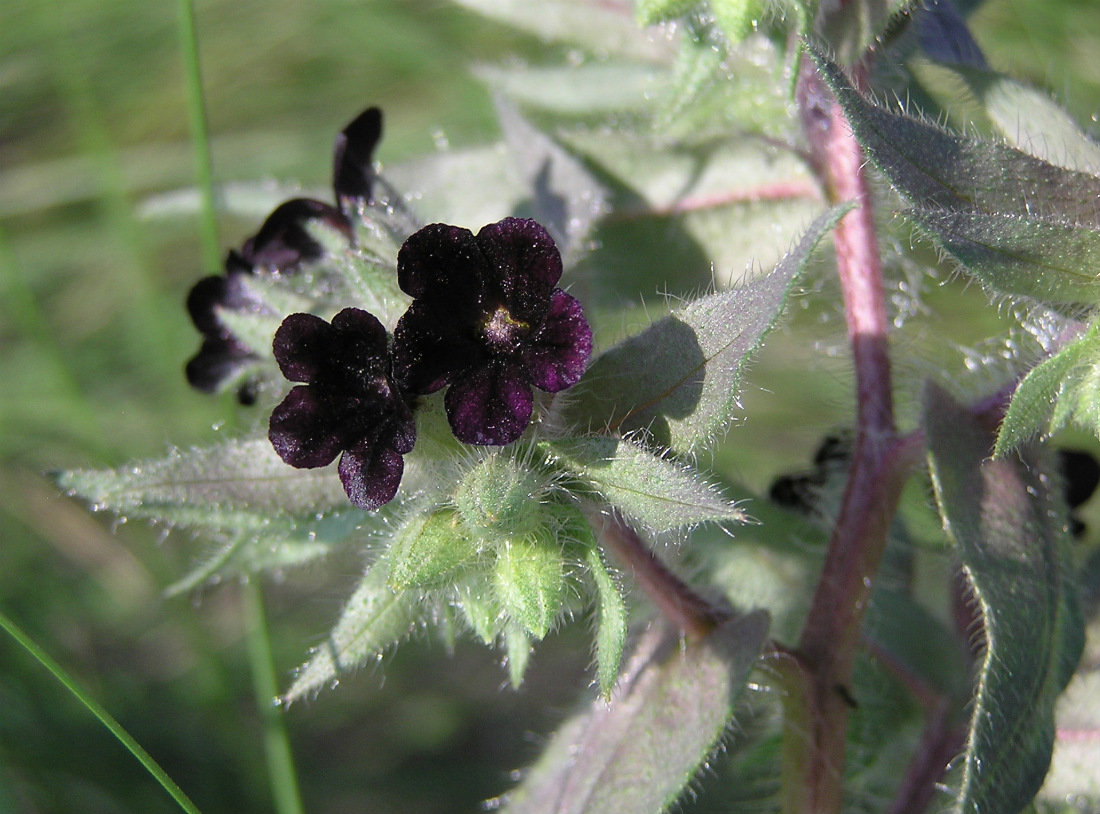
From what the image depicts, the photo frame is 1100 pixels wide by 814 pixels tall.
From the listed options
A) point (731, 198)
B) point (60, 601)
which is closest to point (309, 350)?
point (731, 198)

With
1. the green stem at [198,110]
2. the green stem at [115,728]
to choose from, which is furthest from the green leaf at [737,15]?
the green stem at [115,728]

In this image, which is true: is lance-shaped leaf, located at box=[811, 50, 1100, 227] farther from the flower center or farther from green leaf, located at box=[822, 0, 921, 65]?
the flower center

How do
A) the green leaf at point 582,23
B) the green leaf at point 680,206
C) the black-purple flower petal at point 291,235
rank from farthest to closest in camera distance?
the green leaf at point 582,23 → the green leaf at point 680,206 → the black-purple flower petal at point 291,235

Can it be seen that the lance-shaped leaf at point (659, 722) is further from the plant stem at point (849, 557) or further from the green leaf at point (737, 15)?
the green leaf at point (737, 15)

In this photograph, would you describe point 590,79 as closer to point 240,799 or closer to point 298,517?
point 298,517

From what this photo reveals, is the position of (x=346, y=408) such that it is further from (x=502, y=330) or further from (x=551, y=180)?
(x=551, y=180)

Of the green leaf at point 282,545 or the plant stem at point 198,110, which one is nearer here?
the green leaf at point 282,545
